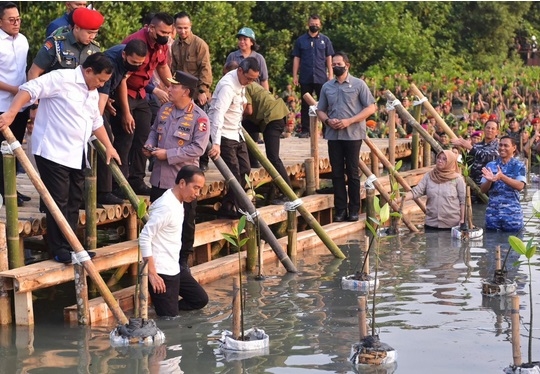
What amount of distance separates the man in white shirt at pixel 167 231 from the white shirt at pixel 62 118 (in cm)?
82

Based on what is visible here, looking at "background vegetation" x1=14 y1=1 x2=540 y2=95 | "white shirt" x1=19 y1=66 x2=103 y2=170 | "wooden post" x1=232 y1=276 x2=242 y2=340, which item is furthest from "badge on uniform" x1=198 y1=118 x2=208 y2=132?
"background vegetation" x1=14 y1=1 x2=540 y2=95

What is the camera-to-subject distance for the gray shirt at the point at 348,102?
41.2 feet

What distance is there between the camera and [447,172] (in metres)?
13.2

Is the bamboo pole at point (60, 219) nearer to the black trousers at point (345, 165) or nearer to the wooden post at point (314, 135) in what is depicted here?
the black trousers at point (345, 165)

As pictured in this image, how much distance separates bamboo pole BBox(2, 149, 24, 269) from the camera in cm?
905

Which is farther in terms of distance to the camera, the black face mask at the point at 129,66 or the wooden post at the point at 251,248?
the wooden post at the point at 251,248

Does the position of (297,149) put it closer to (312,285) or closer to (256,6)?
(312,285)

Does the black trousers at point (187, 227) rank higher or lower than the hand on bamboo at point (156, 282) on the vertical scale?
higher

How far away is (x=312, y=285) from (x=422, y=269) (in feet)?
4.22

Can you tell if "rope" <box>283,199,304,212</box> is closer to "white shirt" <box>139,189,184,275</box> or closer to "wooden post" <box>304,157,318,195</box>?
"wooden post" <box>304,157,318,195</box>

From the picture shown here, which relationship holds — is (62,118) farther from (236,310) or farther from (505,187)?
(505,187)

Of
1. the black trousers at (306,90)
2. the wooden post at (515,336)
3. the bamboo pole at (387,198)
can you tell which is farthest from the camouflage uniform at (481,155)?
the wooden post at (515,336)

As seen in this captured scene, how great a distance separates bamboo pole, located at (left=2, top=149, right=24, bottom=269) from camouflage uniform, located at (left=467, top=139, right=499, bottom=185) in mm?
7387

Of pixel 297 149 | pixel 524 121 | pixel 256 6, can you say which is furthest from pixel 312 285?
pixel 256 6
